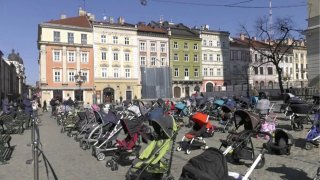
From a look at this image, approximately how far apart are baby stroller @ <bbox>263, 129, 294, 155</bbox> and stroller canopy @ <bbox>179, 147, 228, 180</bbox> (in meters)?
5.07

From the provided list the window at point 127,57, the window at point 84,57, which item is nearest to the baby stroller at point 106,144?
the window at point 84,57

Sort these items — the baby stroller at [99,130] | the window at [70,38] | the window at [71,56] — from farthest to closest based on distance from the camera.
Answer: the window at [71,56] → the window at [70,38] → the baby stroller at [99,130]

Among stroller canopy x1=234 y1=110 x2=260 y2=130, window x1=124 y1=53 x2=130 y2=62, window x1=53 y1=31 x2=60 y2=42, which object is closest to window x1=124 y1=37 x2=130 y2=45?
window x1=124 y1=53 x2=130 y2=62

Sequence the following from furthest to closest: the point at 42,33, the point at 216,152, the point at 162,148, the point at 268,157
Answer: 1. the point at 42,33
2. the point at 268,157
3. the point at 162,148
4. the point at 216,152

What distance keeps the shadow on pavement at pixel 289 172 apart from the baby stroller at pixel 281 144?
121 cm

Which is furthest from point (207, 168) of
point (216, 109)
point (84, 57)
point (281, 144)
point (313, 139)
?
point (84, 57)

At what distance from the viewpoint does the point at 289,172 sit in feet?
24.6

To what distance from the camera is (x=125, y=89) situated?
62562 millimetres

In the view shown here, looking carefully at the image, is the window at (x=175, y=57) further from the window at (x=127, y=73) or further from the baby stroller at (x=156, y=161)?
the baby stroller at (x=156, y=161)

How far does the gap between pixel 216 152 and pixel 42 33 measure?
55.9 meters

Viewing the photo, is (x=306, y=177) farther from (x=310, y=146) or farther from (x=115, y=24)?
(x=115, y=24)

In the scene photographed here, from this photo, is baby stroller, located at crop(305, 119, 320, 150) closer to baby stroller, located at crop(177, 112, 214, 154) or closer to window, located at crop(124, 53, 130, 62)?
baby stroller, located at crop(177, 112, 214, 154)

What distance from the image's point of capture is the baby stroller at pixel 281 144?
9.13 m

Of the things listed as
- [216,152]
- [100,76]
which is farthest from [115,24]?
[216,152]
